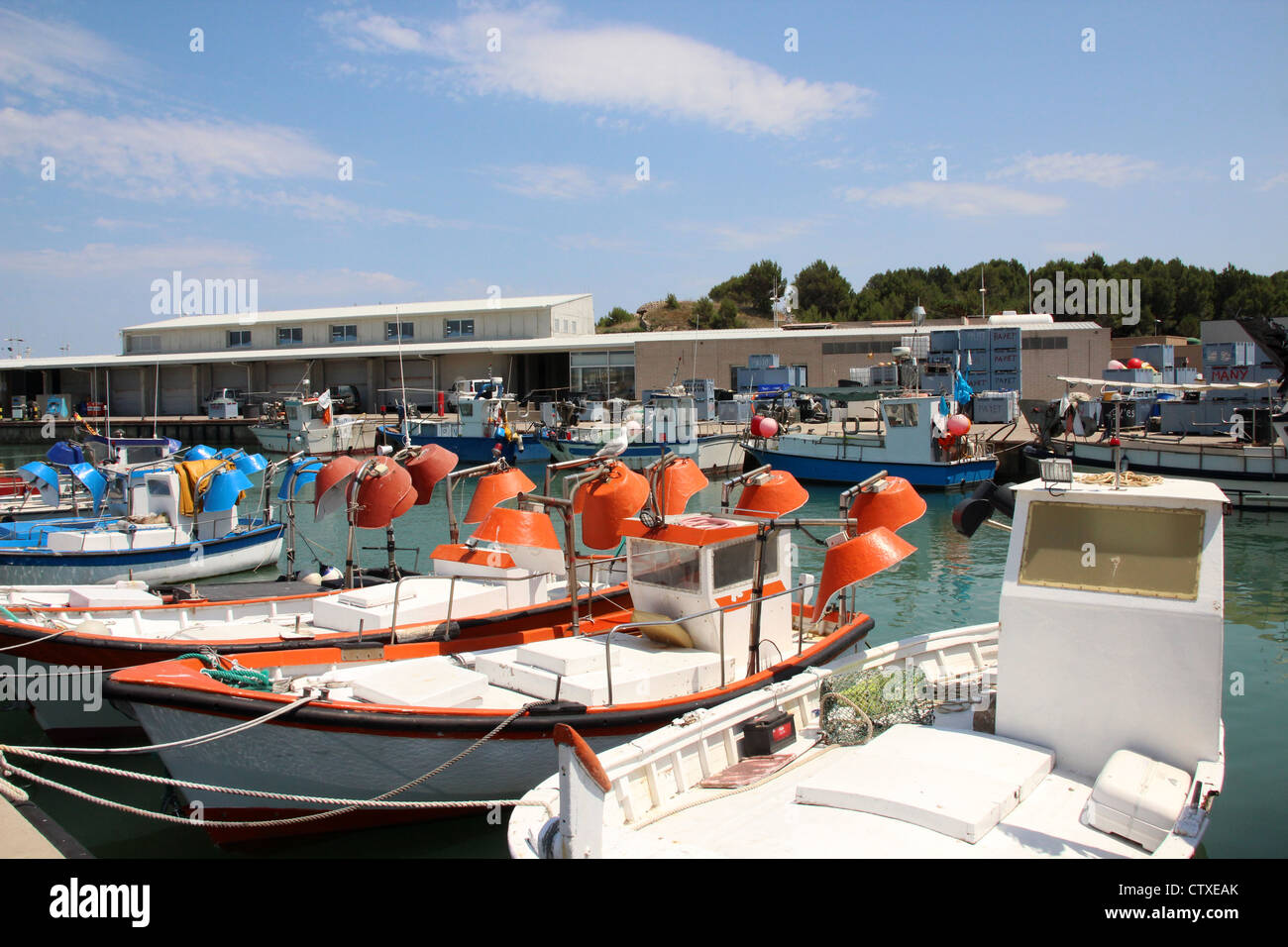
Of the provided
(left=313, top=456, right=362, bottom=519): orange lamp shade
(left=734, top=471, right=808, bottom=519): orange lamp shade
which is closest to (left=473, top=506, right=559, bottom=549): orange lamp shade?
(left=313, top=456, right=362, bottom=519): orange lamp shade

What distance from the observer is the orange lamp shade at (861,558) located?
813cm

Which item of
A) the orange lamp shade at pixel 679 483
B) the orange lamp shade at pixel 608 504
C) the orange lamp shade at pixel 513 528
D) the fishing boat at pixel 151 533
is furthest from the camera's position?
the fishing boat at pixel 151 533

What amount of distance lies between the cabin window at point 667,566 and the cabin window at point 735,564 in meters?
0.22

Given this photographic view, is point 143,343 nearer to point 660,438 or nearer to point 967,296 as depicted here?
point 660,438

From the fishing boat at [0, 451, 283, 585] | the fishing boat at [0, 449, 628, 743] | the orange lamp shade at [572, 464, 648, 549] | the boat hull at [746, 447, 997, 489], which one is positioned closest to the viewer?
the fishing boat at [0, 449, 628, 743]

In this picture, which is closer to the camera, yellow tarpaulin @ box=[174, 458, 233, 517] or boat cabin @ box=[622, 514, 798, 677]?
boat cabin @ box=[622, 514, 798, 677]

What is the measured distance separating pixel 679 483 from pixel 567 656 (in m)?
4.44

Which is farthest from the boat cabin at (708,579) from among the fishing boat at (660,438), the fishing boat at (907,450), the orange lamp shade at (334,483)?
the fishing boat at (660,438)

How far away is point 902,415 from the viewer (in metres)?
34.4

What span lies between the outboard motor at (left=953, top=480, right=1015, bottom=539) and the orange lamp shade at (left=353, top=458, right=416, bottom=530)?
26.7 feet

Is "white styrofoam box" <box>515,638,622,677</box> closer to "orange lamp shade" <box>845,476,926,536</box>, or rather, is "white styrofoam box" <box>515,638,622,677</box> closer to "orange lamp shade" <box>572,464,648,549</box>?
"orange lamp shade" <box>572,464,648,549</box>

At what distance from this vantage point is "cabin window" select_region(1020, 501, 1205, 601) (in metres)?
6.48

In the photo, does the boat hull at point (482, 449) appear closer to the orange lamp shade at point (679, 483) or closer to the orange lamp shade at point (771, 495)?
the orange lamp shade at point (679, 483)
